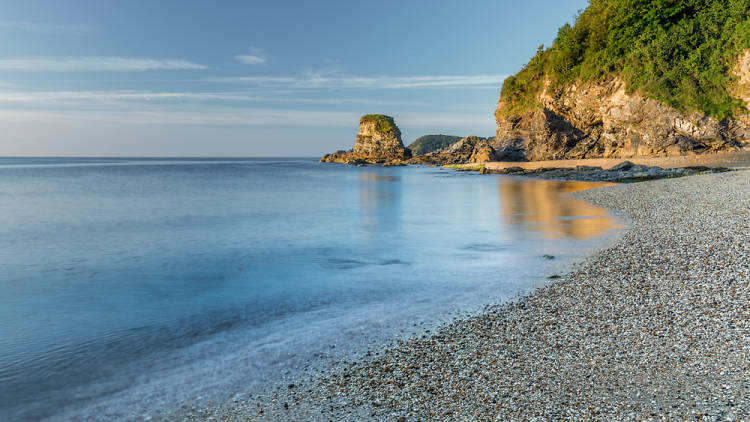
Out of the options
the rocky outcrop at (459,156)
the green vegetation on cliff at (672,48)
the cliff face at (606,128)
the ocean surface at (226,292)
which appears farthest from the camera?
the rocky outcrop at (459,156)

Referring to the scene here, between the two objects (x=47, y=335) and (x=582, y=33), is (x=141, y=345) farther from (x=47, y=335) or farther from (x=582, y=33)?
(x=582, y=33)

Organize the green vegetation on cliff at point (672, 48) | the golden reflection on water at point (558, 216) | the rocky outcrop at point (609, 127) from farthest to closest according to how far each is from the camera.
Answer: the green vegetation on cliff at point (672, 48) → the rocky outcrop at point (609, 127) → the golden reflection on water at point (558, 216)

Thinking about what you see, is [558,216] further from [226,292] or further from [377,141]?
[377,141]

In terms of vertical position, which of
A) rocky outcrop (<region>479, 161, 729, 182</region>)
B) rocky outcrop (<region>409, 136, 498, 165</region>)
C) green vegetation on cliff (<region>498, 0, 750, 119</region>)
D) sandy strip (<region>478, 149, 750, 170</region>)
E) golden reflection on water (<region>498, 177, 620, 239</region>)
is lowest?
golden reflection on water (<region>498, 177, 620, 239</region>)

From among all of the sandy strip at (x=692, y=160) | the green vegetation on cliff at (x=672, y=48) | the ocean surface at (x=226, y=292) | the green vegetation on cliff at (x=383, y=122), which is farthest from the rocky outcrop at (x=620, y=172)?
the green vegetation on cliff at (x=383, y=122)

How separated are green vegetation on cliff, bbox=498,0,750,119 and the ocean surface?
27.0 meters

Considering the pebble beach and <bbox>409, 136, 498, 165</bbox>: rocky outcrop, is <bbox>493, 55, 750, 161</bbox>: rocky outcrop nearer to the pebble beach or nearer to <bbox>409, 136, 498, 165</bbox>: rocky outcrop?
<bbox>409, 136, 498, 165</bbox>: rocky outcrop

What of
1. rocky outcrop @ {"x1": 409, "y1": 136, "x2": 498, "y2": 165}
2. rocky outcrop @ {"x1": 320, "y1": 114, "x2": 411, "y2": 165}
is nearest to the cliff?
rocky outcrop @ {"x1": 409, "y1": 136, "x2": 498, "y2": 165}

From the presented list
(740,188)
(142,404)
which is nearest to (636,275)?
(142,404)

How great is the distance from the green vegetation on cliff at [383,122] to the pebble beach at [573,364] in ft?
446

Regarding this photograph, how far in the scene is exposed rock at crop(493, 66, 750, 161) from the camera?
3662 cm

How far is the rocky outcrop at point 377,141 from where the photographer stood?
5477 inches

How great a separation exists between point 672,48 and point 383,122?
10645cm

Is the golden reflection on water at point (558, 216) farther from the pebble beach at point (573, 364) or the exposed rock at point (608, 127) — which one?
the exposed rock at point (608, 127)
